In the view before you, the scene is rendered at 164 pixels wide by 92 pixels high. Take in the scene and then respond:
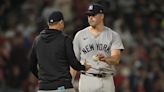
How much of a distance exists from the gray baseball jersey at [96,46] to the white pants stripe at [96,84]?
0.40 feet

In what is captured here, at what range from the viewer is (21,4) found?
17.7m

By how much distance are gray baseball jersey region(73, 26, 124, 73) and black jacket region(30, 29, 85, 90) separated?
0.62 metres

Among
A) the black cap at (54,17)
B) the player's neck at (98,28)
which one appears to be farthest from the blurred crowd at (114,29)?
the black cap at (54,17)

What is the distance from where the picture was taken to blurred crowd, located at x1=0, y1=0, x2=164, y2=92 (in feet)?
48.2

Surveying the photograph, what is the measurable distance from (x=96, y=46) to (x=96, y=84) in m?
0.56

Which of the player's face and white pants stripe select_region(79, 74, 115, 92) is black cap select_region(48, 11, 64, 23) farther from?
white pants stripe select_region(79, 74, 115, 92)

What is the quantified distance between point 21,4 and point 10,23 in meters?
0.96

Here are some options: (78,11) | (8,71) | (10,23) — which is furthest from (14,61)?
(78,11)

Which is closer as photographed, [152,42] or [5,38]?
[5,38]

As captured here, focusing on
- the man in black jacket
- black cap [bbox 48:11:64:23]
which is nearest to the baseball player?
the man in black jacket

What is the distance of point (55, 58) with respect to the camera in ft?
27.8

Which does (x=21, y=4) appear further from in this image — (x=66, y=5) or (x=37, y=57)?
(x=37, y=57)

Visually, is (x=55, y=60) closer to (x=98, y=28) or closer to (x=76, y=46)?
(x=76, y=46)

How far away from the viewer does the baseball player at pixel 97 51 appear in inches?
360
